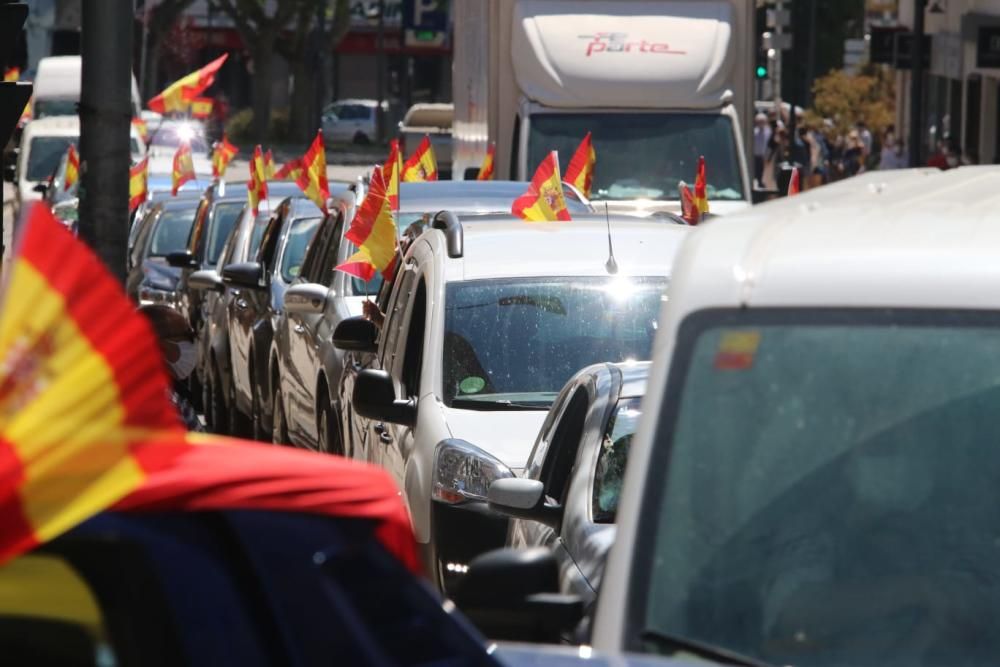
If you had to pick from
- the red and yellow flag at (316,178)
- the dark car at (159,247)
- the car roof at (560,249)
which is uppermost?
the car roof at (560,249)

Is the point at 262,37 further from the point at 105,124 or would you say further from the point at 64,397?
the point at 64,397

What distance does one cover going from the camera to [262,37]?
6197 centimetres

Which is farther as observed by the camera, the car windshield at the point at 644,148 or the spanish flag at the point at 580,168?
the car windshield at the point at 644,148

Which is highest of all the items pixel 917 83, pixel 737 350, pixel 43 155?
pixel 737 350

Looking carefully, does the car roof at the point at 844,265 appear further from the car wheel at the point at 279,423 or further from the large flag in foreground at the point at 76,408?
the car wheel at the point at 279,423

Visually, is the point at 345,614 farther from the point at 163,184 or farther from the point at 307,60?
the point at 307,60

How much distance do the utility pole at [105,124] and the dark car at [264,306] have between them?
2551 millimetres

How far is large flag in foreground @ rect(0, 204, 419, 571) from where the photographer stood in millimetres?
2242

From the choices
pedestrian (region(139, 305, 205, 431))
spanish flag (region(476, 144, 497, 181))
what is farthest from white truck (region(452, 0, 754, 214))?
pedestrian (region(139, 305, 205, 431))

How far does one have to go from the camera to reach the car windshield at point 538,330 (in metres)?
8.45

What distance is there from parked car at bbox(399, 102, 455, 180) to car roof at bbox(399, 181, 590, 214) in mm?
24036

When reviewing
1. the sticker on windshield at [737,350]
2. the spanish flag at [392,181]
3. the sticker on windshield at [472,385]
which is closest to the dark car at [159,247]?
the spanish flag at [392,181]

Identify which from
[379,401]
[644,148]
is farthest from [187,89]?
[379,401]

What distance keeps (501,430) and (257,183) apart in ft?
28.8
